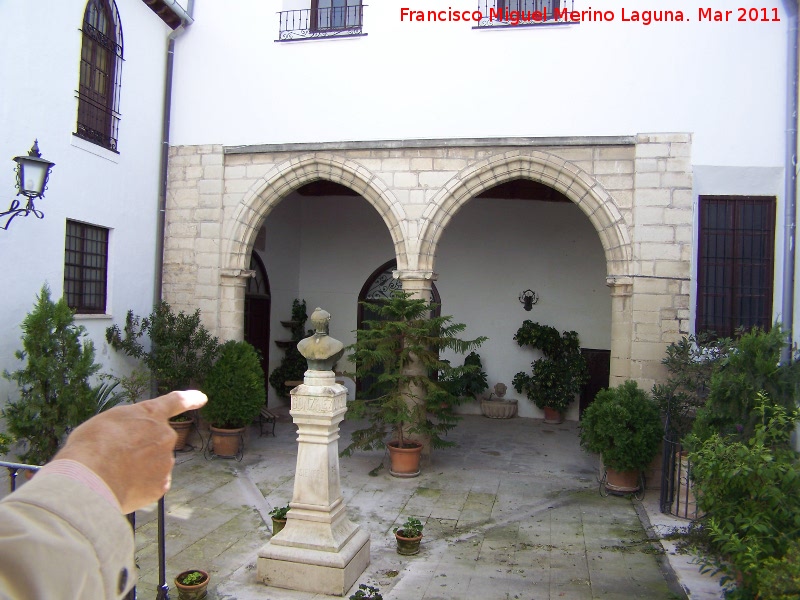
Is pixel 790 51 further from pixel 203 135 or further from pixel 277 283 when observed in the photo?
pixel 277 283

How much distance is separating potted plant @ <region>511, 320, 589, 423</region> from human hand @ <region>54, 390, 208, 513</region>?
9863 mm

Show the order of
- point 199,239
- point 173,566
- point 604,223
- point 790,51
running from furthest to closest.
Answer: point 199,239, point 604,223, point 790,51, point 173,566

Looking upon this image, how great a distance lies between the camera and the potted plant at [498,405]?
1067cm

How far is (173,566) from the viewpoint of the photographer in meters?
4.77

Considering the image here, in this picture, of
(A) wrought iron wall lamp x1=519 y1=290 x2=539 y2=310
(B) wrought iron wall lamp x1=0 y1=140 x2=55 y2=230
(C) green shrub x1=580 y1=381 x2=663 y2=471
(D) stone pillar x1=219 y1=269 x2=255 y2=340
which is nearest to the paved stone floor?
(C) green shrub x1=580 y1=381 x2=663 y2=471

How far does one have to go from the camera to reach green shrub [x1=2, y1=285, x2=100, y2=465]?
563cm

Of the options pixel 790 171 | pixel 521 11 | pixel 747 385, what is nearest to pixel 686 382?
pixel 747 385

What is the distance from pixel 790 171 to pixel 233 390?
262 inches

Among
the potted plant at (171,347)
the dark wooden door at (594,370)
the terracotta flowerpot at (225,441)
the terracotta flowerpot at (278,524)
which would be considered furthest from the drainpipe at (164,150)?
the dark wooden door at (594,370)

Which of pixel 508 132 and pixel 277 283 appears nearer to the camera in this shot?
pixel 508 132

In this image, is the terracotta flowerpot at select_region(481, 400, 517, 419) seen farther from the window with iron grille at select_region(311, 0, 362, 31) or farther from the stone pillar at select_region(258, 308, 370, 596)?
the stone pillar at select_region(258, 308, 370, 596)

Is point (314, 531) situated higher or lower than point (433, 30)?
lower

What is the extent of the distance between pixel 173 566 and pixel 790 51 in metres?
7.70

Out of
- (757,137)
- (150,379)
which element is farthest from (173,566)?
(757,137)
